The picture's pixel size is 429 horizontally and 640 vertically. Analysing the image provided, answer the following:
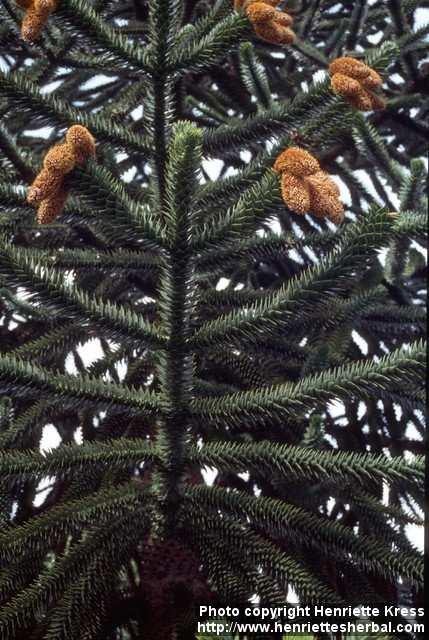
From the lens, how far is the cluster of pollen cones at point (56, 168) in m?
1.57

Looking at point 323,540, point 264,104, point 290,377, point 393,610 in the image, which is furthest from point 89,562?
point 264,104

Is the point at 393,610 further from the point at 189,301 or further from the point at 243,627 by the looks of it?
the point at 189,301

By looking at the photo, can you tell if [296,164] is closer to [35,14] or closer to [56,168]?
[56,168]

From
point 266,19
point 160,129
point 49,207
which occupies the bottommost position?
point 49,207

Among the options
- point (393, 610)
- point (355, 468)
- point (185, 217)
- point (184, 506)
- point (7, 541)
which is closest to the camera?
point (185, 217)

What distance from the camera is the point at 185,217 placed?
62.2 inches

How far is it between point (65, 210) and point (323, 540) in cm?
139

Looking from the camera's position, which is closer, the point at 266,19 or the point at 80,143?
the point at 80,143

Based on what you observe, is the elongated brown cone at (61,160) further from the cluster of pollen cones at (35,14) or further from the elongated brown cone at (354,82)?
the elongated brown cone at (354,82)

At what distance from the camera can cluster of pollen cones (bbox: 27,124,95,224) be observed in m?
1.57

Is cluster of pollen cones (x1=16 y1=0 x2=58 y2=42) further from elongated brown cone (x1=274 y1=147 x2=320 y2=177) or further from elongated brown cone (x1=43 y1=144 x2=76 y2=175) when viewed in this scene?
elongated brown cone (x1=274 y1=147 x2=320 y2=177)

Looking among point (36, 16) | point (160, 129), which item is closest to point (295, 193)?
point (160, 129)

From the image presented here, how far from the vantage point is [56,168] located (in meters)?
1.57

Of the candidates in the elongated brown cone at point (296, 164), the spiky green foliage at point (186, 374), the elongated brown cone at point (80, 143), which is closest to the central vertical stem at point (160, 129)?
the spiky green foliage at point (186, 374)
